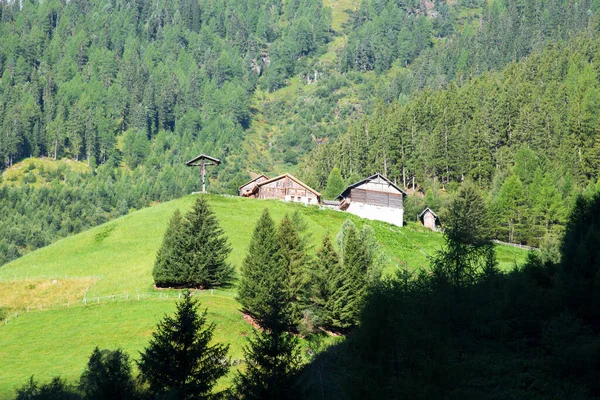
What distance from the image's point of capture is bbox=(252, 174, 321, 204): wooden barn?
4355 inches

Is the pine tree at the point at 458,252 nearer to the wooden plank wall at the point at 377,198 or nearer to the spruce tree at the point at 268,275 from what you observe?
the spruce tree at the point at 268,275

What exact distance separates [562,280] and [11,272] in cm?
5972

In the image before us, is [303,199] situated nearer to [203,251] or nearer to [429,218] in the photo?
[429,218]

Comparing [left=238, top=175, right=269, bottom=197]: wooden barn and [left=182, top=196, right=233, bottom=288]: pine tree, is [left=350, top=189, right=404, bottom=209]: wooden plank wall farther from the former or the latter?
[left=182, top=196, right=233, bottom=288]: pine tree

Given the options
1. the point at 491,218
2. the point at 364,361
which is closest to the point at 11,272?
the point at 364,361

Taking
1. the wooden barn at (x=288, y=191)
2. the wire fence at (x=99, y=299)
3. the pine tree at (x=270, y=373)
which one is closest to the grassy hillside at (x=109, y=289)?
the wire fence at (x=99, y=299)

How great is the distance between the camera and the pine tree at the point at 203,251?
65625 millimetres

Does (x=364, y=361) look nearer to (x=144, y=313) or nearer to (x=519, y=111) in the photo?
(x=144, y=313)

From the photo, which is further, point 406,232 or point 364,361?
point 406,232

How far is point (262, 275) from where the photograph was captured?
199ft

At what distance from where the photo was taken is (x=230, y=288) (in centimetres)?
6831

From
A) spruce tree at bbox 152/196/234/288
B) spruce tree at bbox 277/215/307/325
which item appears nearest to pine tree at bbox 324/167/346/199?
spruce tree at bbox 152/196/234/288

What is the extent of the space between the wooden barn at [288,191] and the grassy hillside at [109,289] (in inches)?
343

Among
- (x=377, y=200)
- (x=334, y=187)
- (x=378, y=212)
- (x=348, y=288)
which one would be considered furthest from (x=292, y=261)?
(x=334, y=187)
